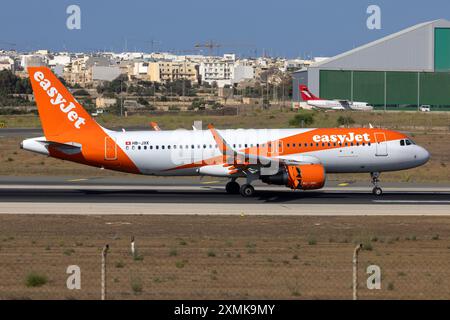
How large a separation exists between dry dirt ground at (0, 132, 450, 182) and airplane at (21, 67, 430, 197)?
11.0m

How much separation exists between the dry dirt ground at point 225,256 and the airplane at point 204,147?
969cm

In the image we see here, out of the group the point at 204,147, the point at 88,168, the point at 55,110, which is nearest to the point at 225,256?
the point at 204,147

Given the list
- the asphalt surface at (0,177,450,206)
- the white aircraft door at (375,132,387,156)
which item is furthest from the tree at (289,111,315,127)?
A: the white aircraft door at (375,132,387,156)

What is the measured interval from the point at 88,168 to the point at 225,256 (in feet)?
139

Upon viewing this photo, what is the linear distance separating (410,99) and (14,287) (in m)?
144

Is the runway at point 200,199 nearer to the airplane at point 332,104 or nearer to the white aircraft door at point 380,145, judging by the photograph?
the white aircraft door at point 380,145

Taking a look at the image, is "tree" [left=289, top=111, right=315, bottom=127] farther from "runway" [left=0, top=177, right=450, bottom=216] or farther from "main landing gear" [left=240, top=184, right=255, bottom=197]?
"main landing gear" [left=240, top=184, right=255, bottom=197]

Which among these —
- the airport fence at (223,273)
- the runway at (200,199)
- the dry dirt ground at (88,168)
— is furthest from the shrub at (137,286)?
the dry dirt ground at (88,168)

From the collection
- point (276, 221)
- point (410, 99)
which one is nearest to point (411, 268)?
point (276, 221)

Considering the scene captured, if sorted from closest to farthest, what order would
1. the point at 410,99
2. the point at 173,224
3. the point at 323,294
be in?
the point at 323,294 < the point at 173,224 < the point at 410,99

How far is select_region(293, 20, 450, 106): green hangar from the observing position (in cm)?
15550

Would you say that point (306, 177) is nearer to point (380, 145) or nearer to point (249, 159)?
point (249, 159)
